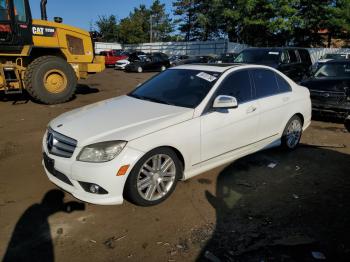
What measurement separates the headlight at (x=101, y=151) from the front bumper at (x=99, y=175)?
5 centimetres

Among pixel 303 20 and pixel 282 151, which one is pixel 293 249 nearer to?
pixel 282 151

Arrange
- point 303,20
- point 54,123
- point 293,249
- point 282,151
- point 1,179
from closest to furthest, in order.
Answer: point 293,249 < point 54,123 < point 1,179 < point 282,151 < point 303,20

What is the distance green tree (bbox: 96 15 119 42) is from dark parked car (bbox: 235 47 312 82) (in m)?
63.6

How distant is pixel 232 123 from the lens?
4664 millimetres

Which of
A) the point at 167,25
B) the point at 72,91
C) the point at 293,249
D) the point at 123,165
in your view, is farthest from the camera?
the point at 167,25

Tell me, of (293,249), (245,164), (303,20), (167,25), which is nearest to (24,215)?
(293,249)

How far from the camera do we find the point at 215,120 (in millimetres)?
4445

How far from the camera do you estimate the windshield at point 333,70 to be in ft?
31.4

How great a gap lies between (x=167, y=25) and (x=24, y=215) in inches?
3055

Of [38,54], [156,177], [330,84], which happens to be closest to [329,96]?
[330,84]

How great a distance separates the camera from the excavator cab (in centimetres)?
925

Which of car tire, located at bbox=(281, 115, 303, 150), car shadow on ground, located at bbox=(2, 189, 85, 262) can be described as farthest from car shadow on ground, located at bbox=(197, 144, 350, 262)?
car shadow on ground, located at bbox=(2, 189, 85, 262)

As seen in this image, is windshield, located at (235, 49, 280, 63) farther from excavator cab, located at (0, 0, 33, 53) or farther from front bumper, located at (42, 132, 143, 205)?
front bumper, located at (42, 132, 143, 205)

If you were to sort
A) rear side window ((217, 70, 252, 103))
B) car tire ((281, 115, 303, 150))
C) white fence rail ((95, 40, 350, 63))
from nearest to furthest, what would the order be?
rear side window ((217, 70, 252, 103)), car tire ((281, 115, 303, 150)), white fence rail ((95, 40, 350, 63))
